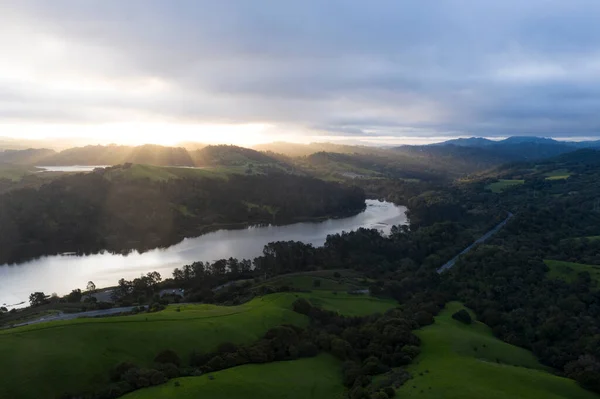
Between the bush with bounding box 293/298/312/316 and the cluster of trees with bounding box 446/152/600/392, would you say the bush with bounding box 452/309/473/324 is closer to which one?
the cluster of trees with bounding box 446/152/600/392

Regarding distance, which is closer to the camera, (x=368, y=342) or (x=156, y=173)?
(x=368, y=342)

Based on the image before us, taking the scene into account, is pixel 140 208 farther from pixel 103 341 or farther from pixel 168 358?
pixel 168 358

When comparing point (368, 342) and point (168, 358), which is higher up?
point (168, 358)

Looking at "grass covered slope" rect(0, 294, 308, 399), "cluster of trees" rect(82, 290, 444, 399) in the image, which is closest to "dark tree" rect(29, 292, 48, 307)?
"grass covered slope" rect(0, 294, 308, 399)

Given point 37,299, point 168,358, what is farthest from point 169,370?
point 37,299

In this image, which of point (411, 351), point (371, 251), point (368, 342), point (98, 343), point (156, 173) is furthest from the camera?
point (156, 173)

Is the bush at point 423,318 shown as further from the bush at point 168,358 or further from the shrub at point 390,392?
the bush at point 168,358

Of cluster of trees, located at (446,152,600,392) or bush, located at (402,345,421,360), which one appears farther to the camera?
cluster of trees, located at (446,152,600,392)
